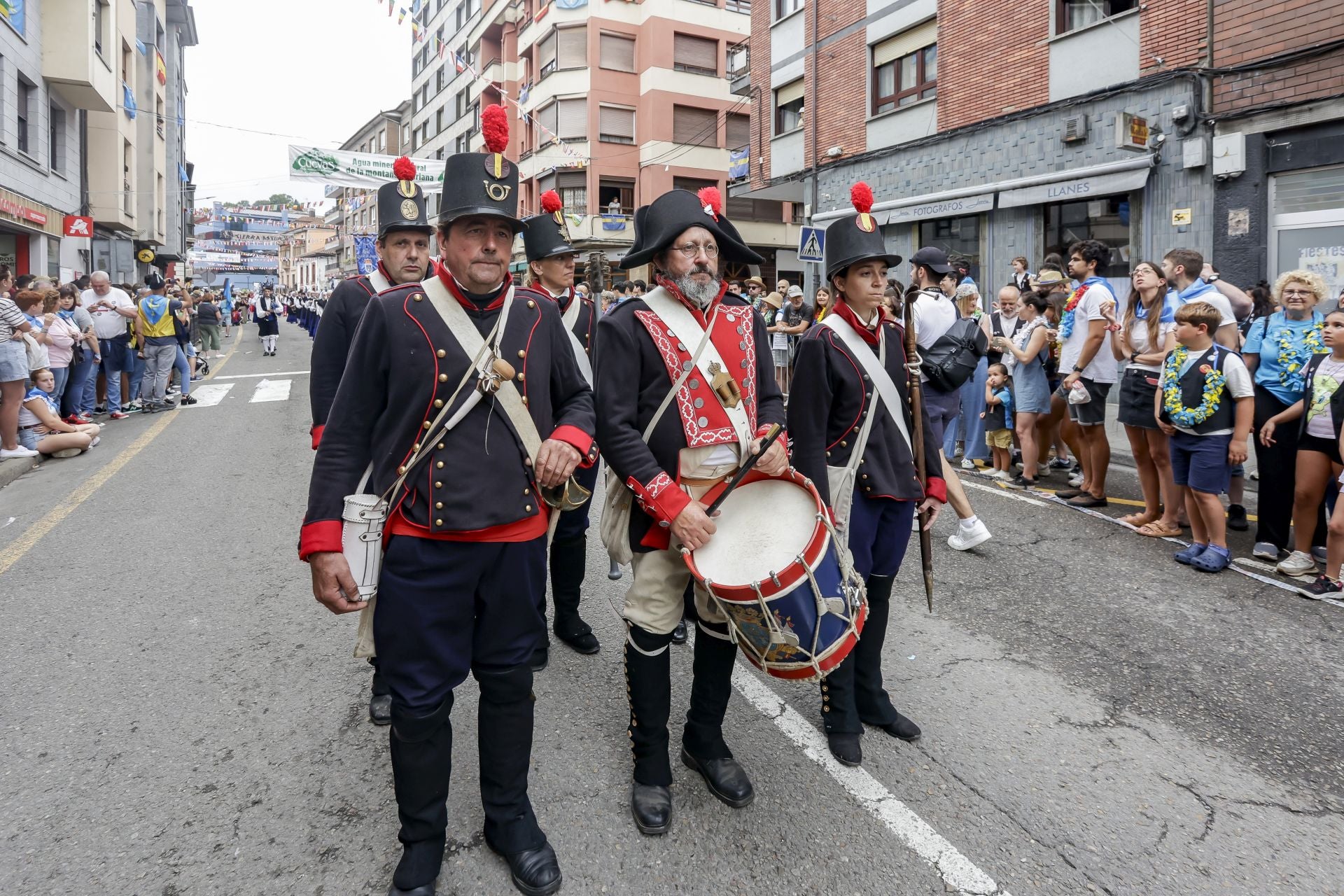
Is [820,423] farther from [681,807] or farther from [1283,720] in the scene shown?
[1283,720]

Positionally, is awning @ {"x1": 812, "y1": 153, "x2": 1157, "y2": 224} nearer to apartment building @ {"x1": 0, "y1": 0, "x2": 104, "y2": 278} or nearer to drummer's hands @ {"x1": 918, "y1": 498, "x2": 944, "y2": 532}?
drummer's hands @ {"x1": 918, "y1": 498, "x2": 944, "y2": 532}

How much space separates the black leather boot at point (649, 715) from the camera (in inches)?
116

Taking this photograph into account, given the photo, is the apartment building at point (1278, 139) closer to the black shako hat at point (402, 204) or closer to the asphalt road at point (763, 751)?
the asphalt road at point (763, 751)

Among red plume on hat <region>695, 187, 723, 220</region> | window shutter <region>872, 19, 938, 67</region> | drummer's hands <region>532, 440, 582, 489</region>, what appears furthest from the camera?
window shutter <region>872, 19, 938, 67</region>

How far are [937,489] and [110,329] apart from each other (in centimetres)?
1273

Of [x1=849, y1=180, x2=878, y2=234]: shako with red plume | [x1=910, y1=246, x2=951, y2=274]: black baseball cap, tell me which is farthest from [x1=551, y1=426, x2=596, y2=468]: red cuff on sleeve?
[x1=910, y1=246, x2=951, y2=274]: black baseball cap

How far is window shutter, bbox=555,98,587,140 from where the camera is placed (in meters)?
35.9

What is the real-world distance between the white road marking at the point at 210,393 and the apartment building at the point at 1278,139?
1507cm

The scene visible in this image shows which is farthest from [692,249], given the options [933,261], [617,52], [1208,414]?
[617,52]

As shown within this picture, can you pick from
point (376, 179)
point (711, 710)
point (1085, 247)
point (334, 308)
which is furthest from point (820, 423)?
point (376, 179)

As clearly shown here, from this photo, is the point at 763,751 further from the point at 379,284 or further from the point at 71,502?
the point at 71,502

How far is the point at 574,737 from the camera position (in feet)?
11.4

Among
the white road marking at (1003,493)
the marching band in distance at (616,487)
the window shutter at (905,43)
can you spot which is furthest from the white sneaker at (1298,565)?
the window shutter at (905,43)

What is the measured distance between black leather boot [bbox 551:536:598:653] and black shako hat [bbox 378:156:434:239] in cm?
167
